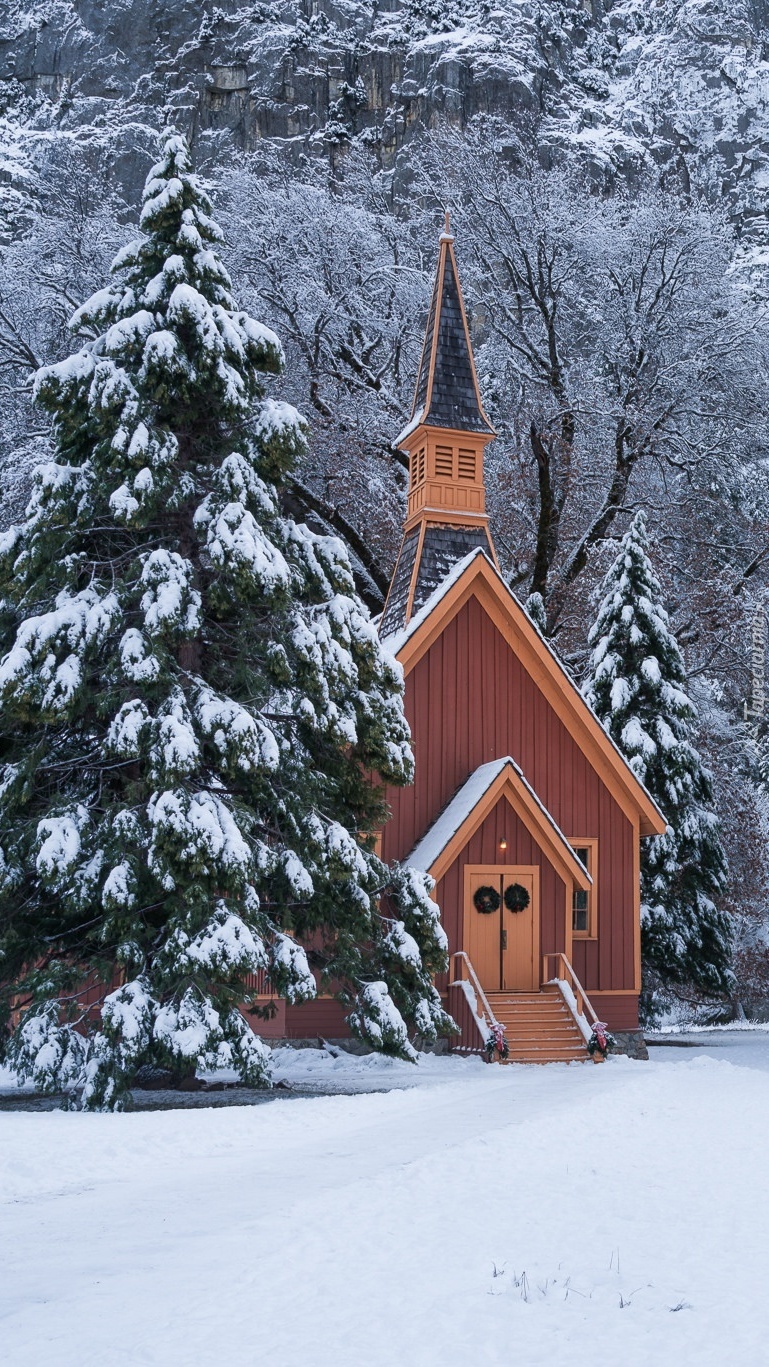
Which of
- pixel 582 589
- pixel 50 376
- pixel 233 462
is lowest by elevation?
pixel 233 462

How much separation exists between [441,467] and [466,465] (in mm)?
448

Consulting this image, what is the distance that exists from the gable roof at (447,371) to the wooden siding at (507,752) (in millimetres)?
4576

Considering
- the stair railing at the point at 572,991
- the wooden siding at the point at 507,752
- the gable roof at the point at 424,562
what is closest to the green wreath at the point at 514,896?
the stair railing at the point at 572,991

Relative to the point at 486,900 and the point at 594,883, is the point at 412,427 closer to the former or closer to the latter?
the point at 594,883

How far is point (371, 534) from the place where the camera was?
31.6 m

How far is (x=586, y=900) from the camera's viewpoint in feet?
69.2

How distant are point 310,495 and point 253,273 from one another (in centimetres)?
602

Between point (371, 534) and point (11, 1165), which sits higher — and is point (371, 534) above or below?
above

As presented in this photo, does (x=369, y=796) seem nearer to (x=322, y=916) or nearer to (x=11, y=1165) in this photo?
(x=322, y=916)

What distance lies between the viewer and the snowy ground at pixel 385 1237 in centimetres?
554

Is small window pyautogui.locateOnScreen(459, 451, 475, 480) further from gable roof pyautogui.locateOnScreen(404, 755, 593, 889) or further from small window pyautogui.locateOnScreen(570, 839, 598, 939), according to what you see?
small window pyautogui.locateOnScreen(570, 839, 598, 939)

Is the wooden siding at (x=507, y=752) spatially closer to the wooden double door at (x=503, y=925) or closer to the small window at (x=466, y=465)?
the wooden double door at (x=503, y=925)

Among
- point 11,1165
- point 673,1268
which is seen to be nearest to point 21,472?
point 11,1165

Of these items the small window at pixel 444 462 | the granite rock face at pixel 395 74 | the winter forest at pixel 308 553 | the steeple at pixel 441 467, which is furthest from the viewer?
the granite rock face at pixel 395 74
